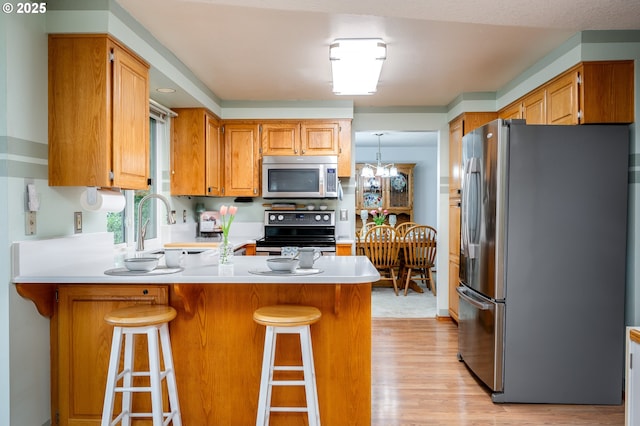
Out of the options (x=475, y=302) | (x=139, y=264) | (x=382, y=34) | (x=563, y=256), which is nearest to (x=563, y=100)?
(x=563, y=256)

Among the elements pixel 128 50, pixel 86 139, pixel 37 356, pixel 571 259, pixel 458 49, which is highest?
pixel 458 49

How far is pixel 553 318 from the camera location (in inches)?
98.8

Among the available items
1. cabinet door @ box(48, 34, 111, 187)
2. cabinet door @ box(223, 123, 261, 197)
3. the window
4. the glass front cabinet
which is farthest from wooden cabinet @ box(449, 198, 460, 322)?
the glass front cabinet

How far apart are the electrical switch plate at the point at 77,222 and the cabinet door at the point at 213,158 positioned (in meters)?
1.56

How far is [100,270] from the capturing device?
205cm

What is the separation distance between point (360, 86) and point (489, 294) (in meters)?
1.73

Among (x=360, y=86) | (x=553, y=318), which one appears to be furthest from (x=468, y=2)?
(x=553, y=318)

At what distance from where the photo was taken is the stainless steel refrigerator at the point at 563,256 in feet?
8.19

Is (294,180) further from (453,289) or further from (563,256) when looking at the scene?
(563,256)

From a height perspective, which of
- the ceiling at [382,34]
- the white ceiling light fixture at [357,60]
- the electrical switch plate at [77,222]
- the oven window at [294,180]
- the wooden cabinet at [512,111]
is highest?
the ceiling at [382,34]

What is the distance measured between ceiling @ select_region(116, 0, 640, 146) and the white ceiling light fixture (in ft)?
0.19

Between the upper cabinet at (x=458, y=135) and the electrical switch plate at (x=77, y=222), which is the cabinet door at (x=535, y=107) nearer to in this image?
the upper cabinet at (x=458, y=135)

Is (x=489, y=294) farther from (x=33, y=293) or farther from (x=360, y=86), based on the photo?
(x=33, y=293)

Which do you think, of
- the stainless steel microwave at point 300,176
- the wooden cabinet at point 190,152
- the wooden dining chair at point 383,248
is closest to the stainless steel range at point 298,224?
the stainless steel microwave at point 300,176
